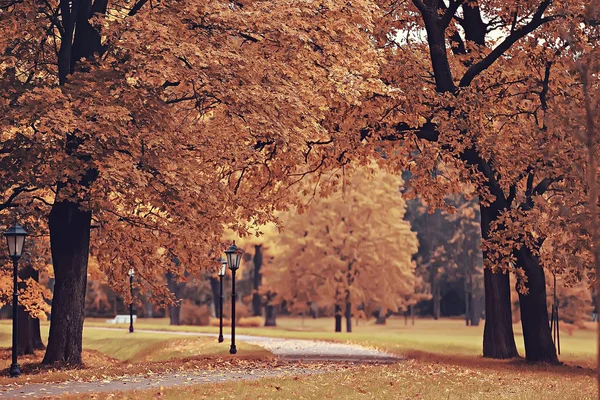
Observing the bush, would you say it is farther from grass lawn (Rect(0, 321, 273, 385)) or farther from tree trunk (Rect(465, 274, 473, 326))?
tree trunk (Rect(465, 274, 473, 326))

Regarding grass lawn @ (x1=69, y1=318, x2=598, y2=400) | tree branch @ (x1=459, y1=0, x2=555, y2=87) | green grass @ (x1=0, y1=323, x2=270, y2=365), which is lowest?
green grass @ (x1=0, y1=323, x2=270, y2=365)

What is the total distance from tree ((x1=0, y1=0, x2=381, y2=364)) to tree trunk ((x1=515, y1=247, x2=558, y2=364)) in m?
6.86

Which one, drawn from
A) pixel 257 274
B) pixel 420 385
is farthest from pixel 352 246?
pixel 420 385

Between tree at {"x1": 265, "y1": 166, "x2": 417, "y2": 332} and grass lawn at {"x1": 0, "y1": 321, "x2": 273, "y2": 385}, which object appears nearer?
grass lawn at {"x1": 0, "y1": 321, "x2": 273, "y2": 385}

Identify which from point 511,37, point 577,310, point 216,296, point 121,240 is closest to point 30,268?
point 121,240

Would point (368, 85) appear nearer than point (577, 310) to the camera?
Yes

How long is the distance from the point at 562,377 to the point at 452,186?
5586mm

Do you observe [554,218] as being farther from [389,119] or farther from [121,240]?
[121,240]

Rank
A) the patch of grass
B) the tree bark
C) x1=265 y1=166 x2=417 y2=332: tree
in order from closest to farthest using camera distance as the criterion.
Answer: the patch of grass
x1=265 y1=166 x2=417 y2=332: tree
the tree bark

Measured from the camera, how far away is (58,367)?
2178 cm

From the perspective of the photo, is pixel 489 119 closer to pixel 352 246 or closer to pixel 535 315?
pixel 535 315

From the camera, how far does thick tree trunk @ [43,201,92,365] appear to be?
22.1 meters

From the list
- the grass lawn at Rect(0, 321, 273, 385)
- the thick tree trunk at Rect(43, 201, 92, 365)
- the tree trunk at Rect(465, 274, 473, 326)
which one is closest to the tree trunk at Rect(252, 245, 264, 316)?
the tree trunk at Rect(465, 274, 473, 326)

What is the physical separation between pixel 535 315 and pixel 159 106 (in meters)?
11.7
